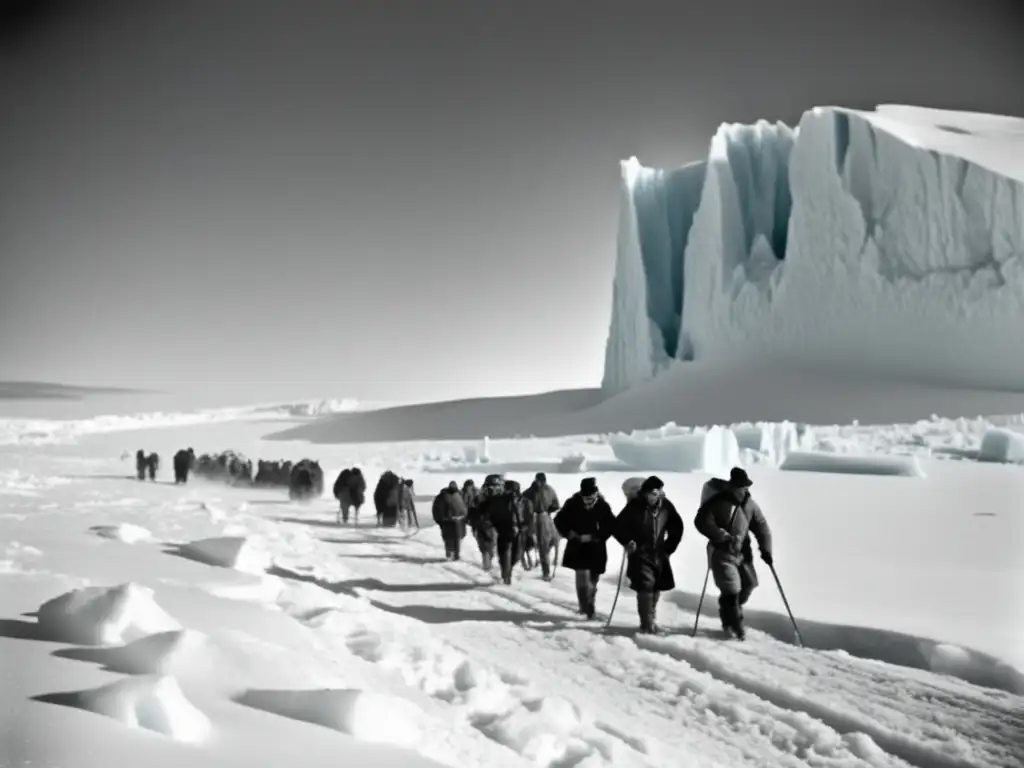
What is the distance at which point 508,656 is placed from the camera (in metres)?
5.56

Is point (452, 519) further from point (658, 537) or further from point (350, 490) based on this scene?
point (350, 490)

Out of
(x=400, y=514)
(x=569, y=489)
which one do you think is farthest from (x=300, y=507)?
(x=569, y=489)

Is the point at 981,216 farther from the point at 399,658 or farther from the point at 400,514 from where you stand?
the point at 399,658

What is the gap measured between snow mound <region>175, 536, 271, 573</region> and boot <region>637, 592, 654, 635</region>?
139 inches

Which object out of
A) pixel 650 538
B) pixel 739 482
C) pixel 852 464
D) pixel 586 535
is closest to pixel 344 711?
pixel 650 538

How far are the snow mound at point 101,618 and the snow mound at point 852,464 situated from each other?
16.6 meters

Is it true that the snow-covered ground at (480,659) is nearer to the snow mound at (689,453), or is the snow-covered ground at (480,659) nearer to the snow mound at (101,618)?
the snow mound at (101,618)

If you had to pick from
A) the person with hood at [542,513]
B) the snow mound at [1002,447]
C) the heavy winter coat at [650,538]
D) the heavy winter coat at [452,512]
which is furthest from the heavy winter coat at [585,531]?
the snow mound at [1002,447]

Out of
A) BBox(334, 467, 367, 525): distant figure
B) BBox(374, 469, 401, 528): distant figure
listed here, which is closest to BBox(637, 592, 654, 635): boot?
BBox(374, 469, 401, 528): distant figure

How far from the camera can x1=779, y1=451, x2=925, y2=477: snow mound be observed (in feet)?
56.8

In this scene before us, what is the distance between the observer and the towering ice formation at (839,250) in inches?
1292

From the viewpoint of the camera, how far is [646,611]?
6.41 m

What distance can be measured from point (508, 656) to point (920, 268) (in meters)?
34.7

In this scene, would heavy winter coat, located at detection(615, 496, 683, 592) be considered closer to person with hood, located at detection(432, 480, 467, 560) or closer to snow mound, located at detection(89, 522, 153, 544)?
person with hood, located at detection(432, 480, 467, 560)
